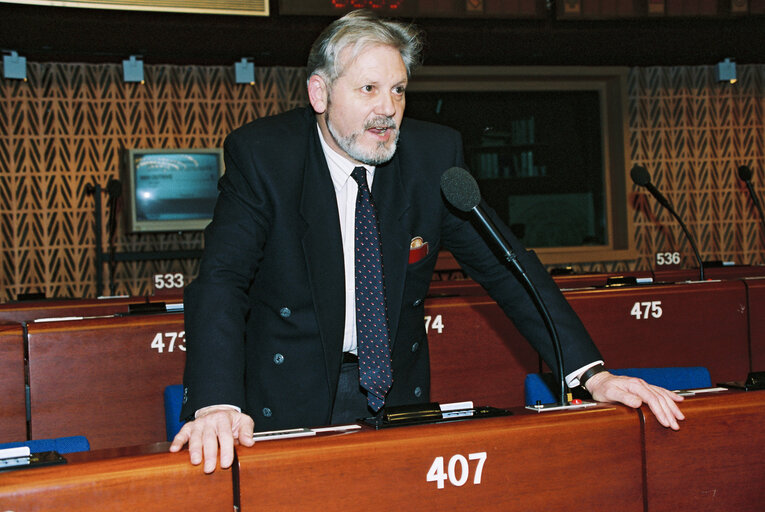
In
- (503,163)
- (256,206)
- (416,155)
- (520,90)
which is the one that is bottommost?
(256,206)

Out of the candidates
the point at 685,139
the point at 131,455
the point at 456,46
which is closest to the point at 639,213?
the point at 685,139

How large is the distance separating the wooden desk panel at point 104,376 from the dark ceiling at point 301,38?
148 inches

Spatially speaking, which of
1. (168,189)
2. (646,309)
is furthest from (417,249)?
(168,189)

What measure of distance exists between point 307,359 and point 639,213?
6.91m

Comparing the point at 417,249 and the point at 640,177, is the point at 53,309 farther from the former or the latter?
the point at 640,177

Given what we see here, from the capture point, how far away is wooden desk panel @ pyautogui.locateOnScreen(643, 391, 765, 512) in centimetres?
116

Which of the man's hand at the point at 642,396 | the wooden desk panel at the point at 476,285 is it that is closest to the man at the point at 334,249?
the man's hand at the point at 642,396

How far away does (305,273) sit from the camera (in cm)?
163

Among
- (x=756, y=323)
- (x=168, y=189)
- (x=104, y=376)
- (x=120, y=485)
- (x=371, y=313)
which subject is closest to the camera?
(x=120, y=485)

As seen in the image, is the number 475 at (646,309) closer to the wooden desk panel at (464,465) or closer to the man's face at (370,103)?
the man's face at (370,103)

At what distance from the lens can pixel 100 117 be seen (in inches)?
263

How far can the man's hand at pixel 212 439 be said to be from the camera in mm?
968

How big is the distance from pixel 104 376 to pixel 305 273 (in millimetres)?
1060

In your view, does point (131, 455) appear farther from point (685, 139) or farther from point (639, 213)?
point (685, 139)
